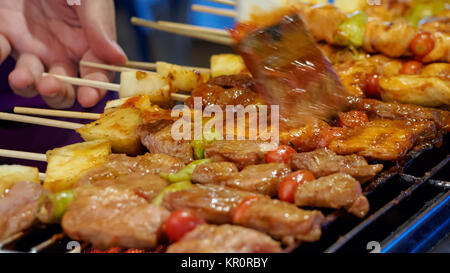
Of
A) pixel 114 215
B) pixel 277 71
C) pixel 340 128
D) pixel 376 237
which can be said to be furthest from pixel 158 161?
pixel 376 237

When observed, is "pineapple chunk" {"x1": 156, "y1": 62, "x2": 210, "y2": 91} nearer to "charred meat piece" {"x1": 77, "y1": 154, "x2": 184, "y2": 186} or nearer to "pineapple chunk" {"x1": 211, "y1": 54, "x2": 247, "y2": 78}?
"pineapple chunk" {"x1": 211, "y1": 54, "x2": 247, "y2": 78}

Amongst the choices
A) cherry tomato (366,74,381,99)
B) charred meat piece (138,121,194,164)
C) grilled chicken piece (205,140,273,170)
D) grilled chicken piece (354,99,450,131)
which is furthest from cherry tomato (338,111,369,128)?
charred meat piece (138,121,194,164)

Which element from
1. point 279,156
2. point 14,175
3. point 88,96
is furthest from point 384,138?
point 88,96

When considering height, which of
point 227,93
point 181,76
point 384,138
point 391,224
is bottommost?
point 391,224

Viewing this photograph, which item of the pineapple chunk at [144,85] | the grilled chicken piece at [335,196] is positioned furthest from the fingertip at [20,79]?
the grilled chicken piece at [335,196]

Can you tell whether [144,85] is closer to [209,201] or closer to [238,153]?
[238,153]

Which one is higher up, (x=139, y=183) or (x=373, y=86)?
(x=373, y=86)
